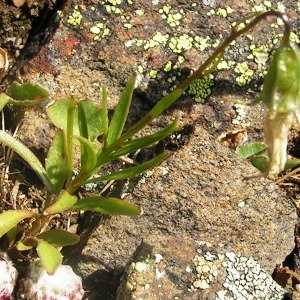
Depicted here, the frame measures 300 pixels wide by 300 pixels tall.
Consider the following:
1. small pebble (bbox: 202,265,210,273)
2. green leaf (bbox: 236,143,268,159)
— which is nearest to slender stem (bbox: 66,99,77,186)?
small pebble (bbox: 202,265,210,273)

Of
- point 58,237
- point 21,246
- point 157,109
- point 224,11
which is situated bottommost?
point 21,246

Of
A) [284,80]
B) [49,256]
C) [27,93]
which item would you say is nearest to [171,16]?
[27,93]

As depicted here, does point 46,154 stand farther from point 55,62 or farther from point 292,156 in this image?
point 292,156

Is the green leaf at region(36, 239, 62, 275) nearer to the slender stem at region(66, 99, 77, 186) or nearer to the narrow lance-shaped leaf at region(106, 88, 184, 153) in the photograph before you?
the slender stem at region(66, 99, 77, 186)

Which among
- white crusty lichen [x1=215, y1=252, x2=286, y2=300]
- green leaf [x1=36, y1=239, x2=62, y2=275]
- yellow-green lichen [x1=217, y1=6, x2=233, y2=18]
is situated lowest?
green leaf [x1=36, y1=239, x2=62, y2=275]

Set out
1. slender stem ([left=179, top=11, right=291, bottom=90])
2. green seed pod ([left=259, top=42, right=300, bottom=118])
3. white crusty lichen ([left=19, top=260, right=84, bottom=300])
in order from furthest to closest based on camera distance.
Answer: white crusty lichen ([left=19, top=260, right=84, bottom=300]) → green seed pod ([left=259, top=42, right=300, bottom=118]) → slender stem ([left=179, top=11, right=291, bottom=90])

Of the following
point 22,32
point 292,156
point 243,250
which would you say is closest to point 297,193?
point 292,156

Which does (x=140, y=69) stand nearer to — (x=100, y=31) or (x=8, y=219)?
(x=100, y=31)
